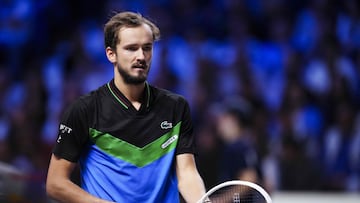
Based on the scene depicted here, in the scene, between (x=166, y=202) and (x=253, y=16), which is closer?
(x=166, y=202)

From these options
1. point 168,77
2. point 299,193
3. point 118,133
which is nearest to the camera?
point 118,133

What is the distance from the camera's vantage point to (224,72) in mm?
10344

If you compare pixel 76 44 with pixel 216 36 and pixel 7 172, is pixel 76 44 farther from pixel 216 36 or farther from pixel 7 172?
pixel 7 172

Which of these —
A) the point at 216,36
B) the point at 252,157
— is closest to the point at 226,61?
the point at 216,36

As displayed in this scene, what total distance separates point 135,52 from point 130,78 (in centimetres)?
14

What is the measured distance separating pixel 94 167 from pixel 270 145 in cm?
549

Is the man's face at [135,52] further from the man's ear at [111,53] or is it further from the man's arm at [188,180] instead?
the man's arm at [188,180]

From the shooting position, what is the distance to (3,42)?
36.1 ft

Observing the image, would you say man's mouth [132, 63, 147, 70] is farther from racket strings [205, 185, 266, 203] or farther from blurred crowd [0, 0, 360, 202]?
blurred crowd [0, 0, 360, 202]

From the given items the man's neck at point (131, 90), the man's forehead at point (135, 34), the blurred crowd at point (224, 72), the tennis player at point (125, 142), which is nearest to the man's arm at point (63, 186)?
the tennis player at point (125, 142)

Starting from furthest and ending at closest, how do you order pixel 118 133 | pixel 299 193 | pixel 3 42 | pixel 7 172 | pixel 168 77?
1. pixel 3 42
2. pixel 168 77
3. pixel 299 193
4. pixel 7 172
5. pixel 118 133

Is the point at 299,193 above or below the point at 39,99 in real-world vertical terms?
below

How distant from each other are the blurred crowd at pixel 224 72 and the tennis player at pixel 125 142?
15.4 ft

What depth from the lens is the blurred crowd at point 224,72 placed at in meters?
9.74
